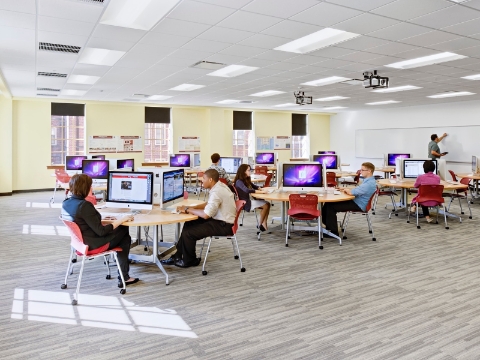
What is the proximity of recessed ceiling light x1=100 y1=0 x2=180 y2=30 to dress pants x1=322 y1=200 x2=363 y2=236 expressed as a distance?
371 cm

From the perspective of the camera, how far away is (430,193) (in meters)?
7.04

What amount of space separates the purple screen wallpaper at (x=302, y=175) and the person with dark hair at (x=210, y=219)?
2.00 metres

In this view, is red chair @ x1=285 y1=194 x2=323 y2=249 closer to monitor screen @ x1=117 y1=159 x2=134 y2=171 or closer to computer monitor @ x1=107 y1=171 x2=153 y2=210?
computer monitor @ x1=107 y1=171 x2=153 y2=210

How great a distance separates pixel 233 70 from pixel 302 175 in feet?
9.47

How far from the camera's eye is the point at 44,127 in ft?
41.6

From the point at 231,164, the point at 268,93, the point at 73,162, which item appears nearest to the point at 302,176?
the point at 231,164

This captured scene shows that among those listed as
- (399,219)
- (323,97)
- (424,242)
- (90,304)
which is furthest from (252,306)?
(323,97)

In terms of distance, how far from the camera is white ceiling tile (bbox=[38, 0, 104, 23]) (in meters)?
4.15

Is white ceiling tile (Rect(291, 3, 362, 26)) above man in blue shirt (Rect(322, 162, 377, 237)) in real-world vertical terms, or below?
above

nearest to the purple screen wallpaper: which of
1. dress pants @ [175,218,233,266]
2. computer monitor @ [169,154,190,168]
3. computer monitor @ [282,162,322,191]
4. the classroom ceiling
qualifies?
computer monitor @ [282,162,322,191]

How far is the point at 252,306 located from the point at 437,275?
2278mm

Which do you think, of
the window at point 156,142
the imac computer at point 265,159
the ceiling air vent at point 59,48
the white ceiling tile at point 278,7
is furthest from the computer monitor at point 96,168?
the window at point 156,142

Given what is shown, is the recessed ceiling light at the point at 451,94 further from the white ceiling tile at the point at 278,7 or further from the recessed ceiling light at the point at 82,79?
the recessed ceiling light at the point at 82,79

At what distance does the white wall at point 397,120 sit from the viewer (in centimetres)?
1301
